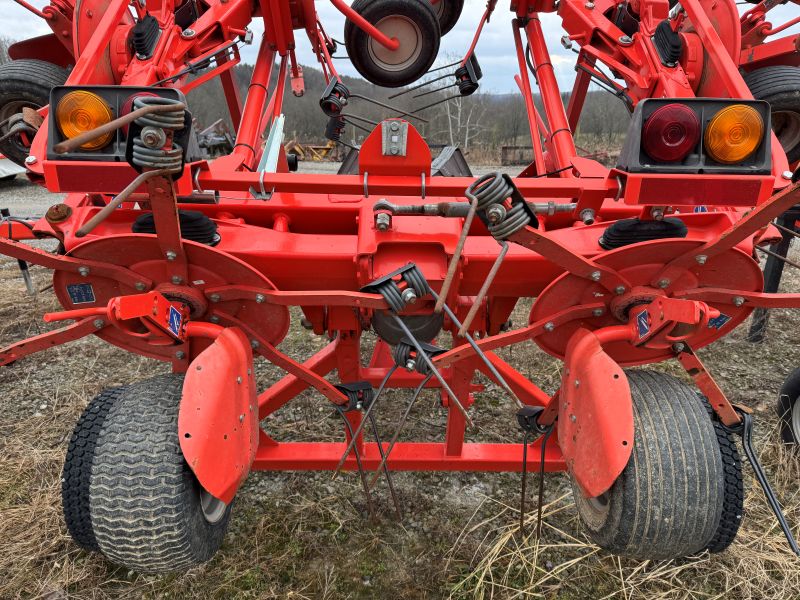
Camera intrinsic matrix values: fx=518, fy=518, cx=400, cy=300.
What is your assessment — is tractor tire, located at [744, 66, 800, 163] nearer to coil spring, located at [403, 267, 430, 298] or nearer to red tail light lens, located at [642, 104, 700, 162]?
red tail light lens, located at [642, 104, 700, 162]

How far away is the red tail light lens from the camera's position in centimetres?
157

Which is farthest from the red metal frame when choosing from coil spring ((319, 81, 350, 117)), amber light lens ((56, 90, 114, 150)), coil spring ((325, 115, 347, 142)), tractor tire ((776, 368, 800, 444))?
tractor tire ((776, 368, 800, 444))

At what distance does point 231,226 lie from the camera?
204 cm

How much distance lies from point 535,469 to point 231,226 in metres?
1.72

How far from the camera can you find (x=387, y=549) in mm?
2416

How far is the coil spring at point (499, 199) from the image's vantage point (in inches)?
50.9

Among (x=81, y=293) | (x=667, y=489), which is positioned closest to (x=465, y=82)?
(x=81, y=293)

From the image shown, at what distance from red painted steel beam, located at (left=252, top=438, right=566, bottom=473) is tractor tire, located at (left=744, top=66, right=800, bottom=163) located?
7.62ft

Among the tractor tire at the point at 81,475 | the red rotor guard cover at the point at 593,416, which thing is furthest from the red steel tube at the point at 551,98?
the tractor tire at the point at 81,475

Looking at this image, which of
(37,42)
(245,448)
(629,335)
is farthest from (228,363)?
(37,42)

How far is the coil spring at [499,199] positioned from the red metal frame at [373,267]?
58mm

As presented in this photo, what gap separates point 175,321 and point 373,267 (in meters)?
0.68

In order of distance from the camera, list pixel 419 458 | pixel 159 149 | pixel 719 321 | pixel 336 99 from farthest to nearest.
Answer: pixel 336 99 → pixel 419 458 → pixel 719 321 → pixel 159 149

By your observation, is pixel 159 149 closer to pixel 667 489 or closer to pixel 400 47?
pixel 667 489
